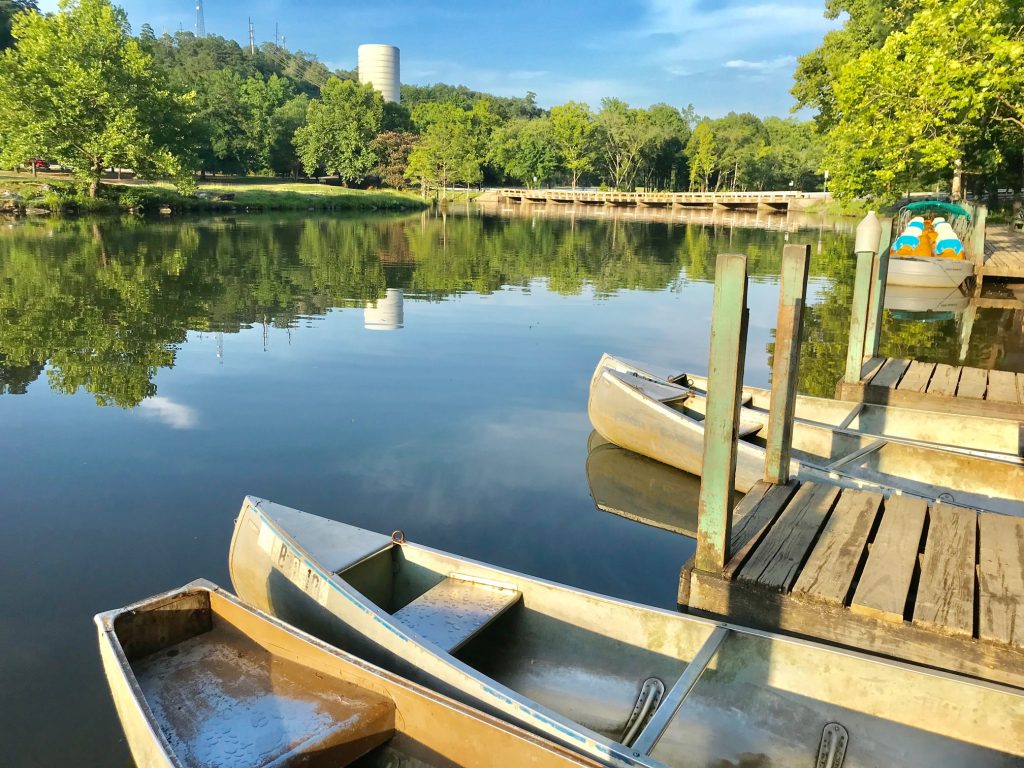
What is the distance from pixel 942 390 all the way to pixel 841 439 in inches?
83.5

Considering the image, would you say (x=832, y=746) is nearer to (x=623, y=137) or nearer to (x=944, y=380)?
(x=944, y=380)

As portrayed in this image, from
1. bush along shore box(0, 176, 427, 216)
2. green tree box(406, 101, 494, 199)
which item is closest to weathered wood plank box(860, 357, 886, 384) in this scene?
bush along shore box(0, 176, 427, 216)

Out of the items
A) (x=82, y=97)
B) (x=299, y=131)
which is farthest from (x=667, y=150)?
(x=82, y=97)

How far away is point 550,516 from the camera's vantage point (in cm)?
736

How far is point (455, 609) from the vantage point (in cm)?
445

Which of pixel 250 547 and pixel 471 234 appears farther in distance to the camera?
pixel 471 234

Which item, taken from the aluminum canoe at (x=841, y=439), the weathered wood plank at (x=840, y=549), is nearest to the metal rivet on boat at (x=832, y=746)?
the weathered wood plank at (x=840, y=549)

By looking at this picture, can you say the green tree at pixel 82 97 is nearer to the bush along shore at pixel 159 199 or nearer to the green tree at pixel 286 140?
the bush along shore at pixel 159 199

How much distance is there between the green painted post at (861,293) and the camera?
28.7 ft

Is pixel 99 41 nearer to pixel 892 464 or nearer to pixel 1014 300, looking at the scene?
pixel 1014 300

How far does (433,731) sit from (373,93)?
8457 cm

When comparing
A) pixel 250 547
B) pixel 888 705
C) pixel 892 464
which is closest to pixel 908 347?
pixel 892 464

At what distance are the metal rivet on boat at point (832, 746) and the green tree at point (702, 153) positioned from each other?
86551 mm

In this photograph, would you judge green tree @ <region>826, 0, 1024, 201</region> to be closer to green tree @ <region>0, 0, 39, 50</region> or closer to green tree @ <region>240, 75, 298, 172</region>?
green tree @ <region>240, 75, 298, 172</region>
